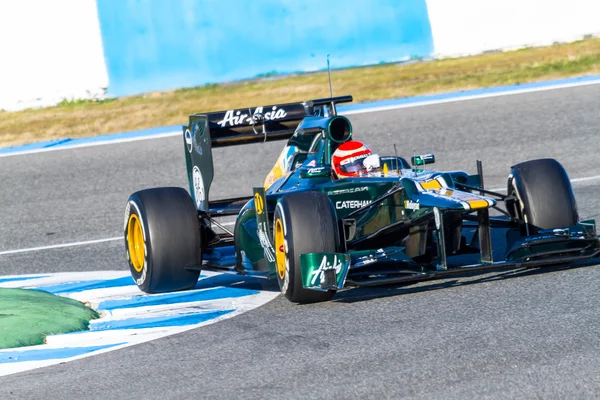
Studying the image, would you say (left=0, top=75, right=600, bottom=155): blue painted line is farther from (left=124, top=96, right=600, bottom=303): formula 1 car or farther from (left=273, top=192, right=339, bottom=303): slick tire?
(left=273, top=192, right=339, bottom=303): slick tire

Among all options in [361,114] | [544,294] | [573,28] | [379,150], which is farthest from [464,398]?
[573,28]

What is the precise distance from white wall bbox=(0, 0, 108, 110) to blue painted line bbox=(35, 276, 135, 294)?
798 centimetres

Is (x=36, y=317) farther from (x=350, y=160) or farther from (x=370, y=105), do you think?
(x=370, y=105)

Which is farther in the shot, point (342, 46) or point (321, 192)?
point (342, 46)

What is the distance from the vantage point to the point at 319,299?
659 cm

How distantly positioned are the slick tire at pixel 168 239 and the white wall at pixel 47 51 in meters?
8.83

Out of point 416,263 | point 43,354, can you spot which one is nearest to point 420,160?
point 416,263

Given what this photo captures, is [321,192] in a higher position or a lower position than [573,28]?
lower

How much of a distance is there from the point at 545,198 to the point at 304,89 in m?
9.54

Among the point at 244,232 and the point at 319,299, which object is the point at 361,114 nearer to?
the point at 244,232

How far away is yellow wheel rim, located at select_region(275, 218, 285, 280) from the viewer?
22.2 feet

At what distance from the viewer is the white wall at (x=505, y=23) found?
16.2 m

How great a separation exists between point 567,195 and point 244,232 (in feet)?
7.20

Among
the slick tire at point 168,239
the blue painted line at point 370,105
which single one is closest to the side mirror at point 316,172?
the slick tire at point 168,239
